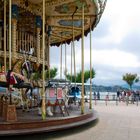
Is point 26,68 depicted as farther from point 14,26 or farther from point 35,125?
point 35,125

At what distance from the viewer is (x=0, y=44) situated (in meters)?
20.2

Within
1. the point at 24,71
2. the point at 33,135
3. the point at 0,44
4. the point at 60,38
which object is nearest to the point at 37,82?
the point at 24,71

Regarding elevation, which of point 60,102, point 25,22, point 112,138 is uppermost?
point 25,22

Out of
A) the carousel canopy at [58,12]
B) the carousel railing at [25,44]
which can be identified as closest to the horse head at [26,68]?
the carousel railing at [25,44]

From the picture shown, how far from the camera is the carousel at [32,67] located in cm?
1380

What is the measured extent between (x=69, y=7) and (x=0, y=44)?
15.6 ft

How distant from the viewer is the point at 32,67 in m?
21.6

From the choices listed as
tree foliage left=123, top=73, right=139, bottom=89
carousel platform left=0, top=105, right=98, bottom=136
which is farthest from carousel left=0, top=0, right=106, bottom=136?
tree foliage left=123, top=73, right=139, bottom=89

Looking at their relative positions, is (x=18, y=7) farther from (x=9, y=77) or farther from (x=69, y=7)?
(x=9, y=77)

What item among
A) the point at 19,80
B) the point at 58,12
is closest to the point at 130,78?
the point at 58,12

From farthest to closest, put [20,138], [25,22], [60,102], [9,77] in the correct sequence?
A: 1. [25,22]
2. [60,102]
3. [9,77]
4. [20,138]

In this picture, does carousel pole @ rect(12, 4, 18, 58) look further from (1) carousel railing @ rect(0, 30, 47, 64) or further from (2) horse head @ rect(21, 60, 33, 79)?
(2) horse head @ rect(21, 60, 33, 79)

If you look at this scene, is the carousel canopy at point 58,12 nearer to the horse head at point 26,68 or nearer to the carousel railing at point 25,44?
the carousel railing at point 25,44

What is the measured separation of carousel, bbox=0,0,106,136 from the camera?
13805mm
